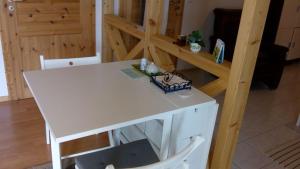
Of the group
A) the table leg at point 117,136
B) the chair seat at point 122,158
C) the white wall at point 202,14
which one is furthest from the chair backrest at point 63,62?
the white wall at point 202,14

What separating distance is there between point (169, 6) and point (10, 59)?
214 centimetres

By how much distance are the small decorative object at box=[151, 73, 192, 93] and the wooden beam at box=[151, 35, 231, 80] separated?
7.4 inches

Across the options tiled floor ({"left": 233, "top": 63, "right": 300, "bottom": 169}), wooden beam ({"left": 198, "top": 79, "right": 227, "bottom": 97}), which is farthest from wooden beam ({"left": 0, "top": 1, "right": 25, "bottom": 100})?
tiled floor ({"left": 233, "top": 63, "right": 300, "bottom": 169})

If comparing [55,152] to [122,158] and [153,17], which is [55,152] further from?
[153,17]

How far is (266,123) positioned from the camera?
298 cm

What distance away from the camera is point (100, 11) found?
11.0ft

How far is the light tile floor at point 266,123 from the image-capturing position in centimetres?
239

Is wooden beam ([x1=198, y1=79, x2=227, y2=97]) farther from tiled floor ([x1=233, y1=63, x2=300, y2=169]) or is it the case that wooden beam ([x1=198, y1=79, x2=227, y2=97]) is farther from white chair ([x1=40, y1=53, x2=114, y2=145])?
white chair ([x1=40, y1=53, x2=114, y2=145])

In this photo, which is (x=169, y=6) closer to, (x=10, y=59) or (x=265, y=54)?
(x=265, y=54)

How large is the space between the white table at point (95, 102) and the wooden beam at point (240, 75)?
18 centimetres

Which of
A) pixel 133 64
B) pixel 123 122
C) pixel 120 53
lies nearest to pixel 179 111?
pixel 123 122

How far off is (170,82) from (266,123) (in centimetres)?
170

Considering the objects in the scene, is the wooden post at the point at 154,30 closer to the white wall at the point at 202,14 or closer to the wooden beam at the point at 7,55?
the wooden beam at the point at 7,55

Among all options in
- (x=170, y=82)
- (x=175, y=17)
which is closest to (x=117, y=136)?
(x=170, y=82)
